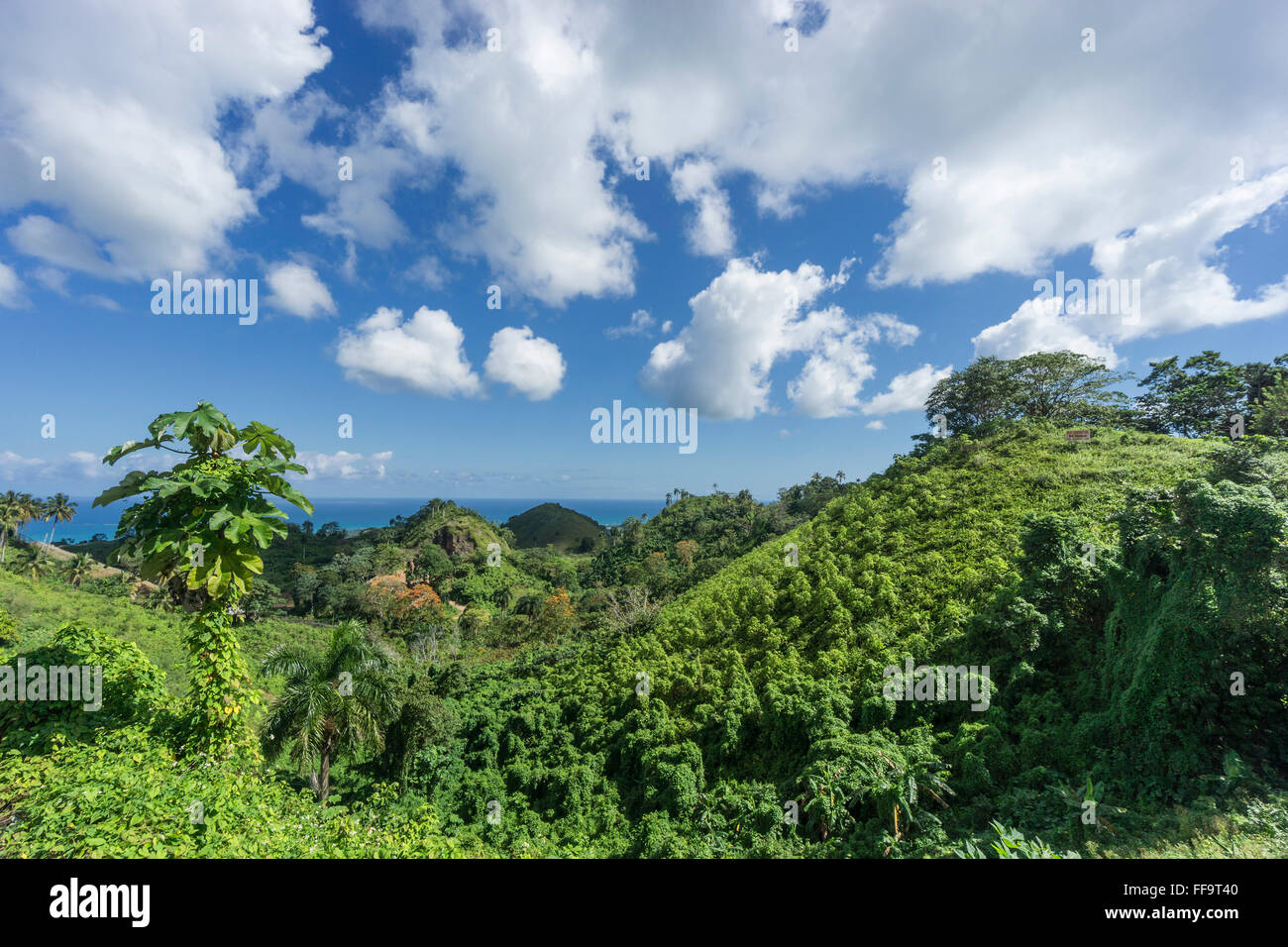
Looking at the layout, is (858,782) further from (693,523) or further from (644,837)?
(693,523)

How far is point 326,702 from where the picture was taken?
11578mm

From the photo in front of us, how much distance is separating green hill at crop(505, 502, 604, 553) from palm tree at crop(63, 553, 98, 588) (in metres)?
68.1

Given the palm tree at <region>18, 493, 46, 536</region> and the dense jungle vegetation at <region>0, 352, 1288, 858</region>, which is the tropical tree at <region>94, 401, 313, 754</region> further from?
the palm tree at <region>18, 493, 46, 536</region>

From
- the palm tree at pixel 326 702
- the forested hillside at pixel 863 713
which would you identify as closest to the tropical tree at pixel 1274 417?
the forested hillside at pixel 863 713

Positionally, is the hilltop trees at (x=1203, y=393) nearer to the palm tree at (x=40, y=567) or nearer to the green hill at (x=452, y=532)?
the green hill at (x=452, y=532)

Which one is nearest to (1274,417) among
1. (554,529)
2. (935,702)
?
(935,702)

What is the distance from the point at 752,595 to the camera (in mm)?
17219

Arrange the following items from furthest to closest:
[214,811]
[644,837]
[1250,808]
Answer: [644,837] < [1250,808] < [214,811]

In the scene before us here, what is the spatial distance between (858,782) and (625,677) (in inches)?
323

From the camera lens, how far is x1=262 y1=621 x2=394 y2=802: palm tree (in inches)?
443

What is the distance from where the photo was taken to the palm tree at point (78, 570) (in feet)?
147

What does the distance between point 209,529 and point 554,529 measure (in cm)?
11882

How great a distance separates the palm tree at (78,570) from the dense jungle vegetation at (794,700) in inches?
1287
